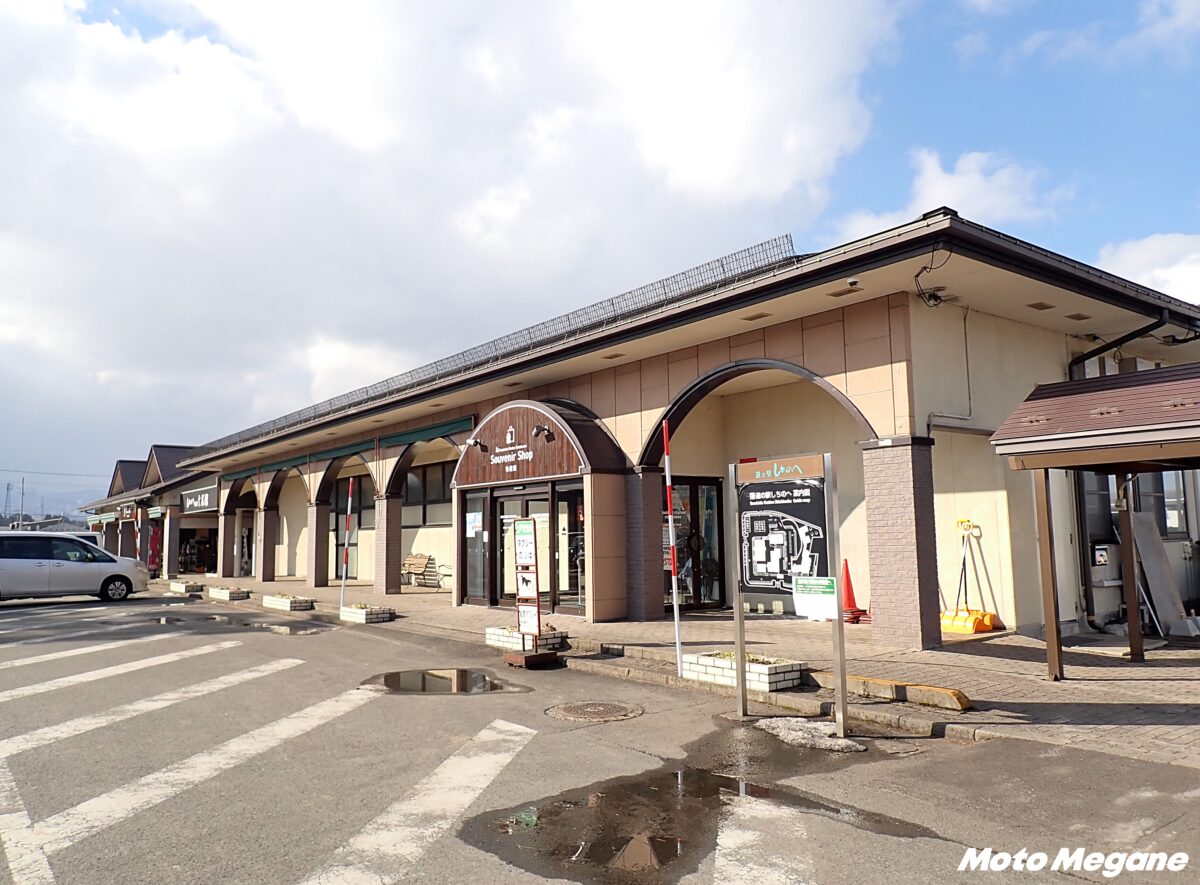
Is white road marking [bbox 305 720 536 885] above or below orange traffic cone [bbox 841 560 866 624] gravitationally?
below

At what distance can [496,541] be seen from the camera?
17.1 meters

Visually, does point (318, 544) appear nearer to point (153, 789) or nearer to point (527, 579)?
point (527, 579)

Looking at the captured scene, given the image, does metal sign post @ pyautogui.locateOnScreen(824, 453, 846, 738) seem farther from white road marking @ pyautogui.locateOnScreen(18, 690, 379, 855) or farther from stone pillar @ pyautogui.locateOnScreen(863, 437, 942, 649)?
white road marking @ pyautogui.locateOnScreen(18, 690, 379, 855)

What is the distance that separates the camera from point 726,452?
16.4 metres

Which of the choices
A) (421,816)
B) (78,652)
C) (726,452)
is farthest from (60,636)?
(421,816)

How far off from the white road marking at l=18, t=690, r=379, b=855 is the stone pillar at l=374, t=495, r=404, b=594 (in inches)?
541

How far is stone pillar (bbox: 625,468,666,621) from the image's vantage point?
1415 centimetres

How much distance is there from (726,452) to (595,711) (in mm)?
9251

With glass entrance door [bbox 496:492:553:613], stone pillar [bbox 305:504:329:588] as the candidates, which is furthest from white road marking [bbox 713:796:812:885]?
stone pillar [bbox 305:504:329:588]

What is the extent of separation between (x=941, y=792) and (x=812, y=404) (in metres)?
10.1

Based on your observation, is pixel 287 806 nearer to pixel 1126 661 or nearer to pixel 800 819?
pixel 800 819

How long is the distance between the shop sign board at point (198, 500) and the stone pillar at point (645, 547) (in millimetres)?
24026

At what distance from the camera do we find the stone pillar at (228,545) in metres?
31.2

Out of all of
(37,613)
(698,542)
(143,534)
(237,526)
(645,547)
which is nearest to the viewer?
(645,547)
